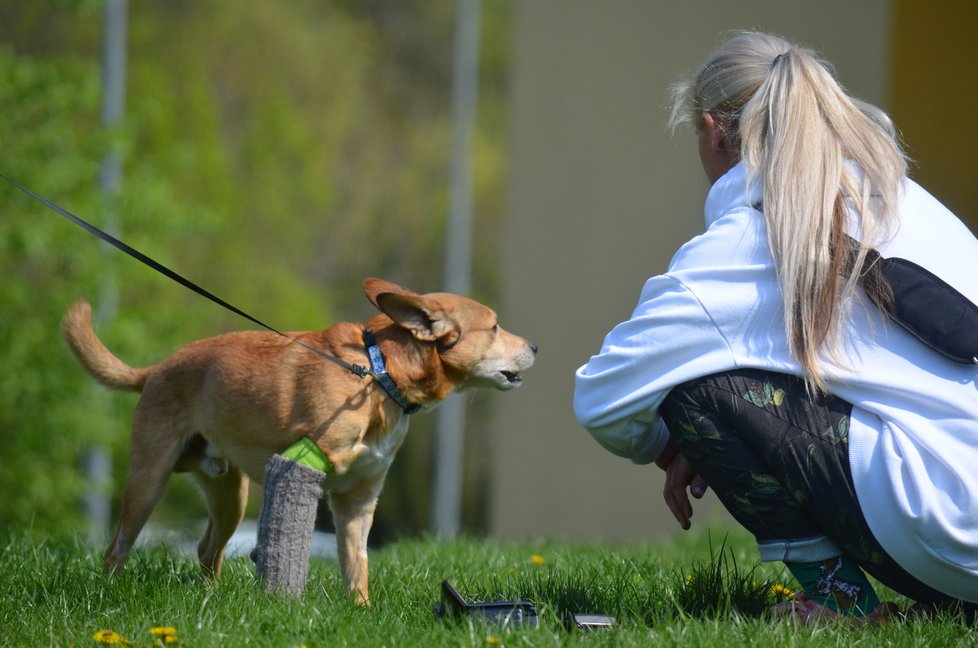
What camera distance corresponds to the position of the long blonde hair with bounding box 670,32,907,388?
2832 millimetres

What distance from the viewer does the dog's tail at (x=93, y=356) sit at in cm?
410

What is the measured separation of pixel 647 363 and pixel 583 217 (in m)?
7.44

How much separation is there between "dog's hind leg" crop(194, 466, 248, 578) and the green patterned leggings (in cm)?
180

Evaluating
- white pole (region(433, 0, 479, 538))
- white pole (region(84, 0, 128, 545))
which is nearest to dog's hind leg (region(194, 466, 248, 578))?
white pole (region(84, 0, 128, 545))

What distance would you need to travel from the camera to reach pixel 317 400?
11.5ft

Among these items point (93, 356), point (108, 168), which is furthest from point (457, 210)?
point (93, 356)

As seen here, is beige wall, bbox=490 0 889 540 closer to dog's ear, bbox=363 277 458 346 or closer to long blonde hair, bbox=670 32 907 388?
dog's ear, bbox=363 277 458 346

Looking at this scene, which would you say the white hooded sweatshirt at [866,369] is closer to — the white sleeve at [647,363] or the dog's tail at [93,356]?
the white sleeve at [647,363]

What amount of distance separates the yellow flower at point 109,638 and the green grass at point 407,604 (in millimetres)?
37

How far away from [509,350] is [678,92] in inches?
43.9

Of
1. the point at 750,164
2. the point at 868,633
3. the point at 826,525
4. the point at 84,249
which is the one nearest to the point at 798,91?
the point at 750,164

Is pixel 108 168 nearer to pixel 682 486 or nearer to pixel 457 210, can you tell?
pixel 457 210

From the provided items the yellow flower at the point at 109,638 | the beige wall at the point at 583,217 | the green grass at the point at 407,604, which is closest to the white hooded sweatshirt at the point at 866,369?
the green grass at the point at 407,604

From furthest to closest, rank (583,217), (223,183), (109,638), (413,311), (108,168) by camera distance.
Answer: (223,183)
(583,217)
(108,168)
(413,311)
(109,638)
